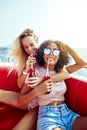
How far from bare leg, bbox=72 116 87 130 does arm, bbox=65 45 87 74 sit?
0.33 metres

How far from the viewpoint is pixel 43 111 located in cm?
135

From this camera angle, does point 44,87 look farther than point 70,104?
No

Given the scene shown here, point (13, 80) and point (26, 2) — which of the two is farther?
point (26, 2)

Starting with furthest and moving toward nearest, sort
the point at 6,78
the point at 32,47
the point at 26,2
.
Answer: the point at 26,2
the point at 6,78
the point at 32,47

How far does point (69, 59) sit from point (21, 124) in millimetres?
449

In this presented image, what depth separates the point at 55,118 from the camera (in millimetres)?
1311

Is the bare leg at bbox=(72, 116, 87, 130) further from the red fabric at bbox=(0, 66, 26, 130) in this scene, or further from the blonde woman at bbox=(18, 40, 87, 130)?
the red fabric at bbox=(0, 66, 26, 130)

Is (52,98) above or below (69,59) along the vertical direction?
below

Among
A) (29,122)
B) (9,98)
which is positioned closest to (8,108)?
(9,98)

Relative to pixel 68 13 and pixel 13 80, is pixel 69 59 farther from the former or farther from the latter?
pixel 68 13

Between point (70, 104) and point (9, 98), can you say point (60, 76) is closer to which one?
point (70, 104)

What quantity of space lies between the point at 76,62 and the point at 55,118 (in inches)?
14.9

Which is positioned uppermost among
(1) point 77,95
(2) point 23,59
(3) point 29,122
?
(2) point 23,59

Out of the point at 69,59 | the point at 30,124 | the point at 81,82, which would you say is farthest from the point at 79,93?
the point at 30,124
